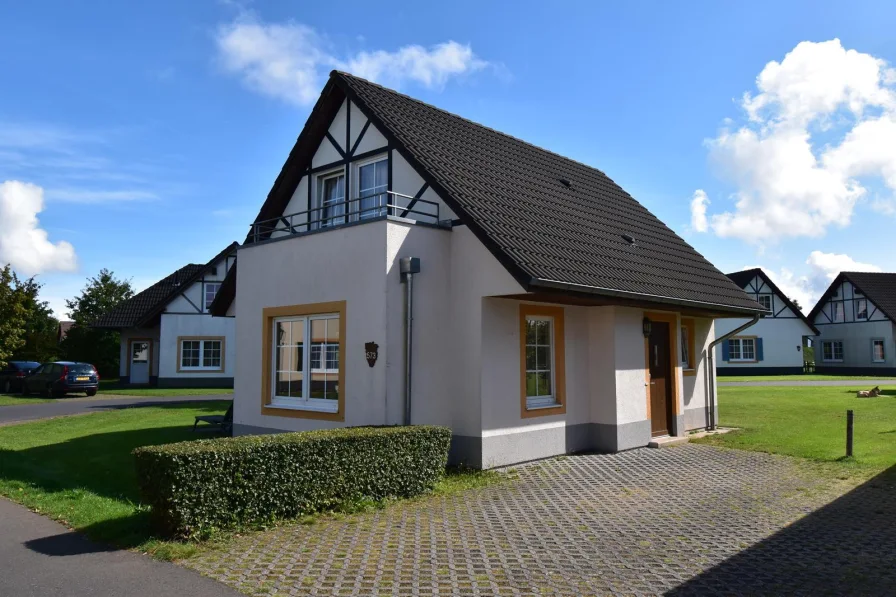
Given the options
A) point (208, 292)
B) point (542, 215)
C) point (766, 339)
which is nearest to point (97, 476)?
point (542, 215)

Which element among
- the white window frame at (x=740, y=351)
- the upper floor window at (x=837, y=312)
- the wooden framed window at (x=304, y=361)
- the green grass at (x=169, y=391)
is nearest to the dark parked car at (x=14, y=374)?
the green grass at (x=169, y=391)

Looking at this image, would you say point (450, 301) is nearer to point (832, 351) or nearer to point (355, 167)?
point (355, 167)

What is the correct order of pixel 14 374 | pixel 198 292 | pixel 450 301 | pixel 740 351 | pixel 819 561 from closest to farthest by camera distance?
pixel 819 561 < pixel 450 301 < pixel 14 374 < pixel 198 292 < pixel 740 351

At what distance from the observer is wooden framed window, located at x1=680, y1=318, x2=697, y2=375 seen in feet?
50.4

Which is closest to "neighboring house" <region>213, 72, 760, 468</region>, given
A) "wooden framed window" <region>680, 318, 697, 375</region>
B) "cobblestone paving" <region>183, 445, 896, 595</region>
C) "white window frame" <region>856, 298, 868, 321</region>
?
"wooden framed window" <region>680, 318, 697, 375</region>

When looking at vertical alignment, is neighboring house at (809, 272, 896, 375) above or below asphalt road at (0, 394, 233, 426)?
above

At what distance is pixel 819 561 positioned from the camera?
6082 millimetres

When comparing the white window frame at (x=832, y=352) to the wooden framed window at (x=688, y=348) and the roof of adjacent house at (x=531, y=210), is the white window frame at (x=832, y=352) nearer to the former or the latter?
the roof of adjacent house at (x=531, y=210)

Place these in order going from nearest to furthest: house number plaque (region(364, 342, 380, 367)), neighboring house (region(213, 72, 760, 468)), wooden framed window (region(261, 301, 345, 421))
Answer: house number plaque (region(364, 342, 380, 367)) → neighboring house (region(213, 72, 760, 468)) → wooden framed window (region(261, 301, 345, 421))

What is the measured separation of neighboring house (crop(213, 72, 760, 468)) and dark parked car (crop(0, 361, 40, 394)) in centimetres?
2307

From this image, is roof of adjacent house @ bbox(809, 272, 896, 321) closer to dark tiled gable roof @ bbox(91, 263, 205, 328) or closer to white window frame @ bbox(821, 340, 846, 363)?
white window frame @ bbox(821, 340, 846, 363)

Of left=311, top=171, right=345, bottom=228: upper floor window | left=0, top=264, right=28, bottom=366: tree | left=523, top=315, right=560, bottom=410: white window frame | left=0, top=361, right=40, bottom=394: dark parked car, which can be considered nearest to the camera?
left=523, top=315, right=560, bottom=410: white window frame

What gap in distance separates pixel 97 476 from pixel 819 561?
386 inches

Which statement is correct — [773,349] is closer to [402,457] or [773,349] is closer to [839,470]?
[839,470]
